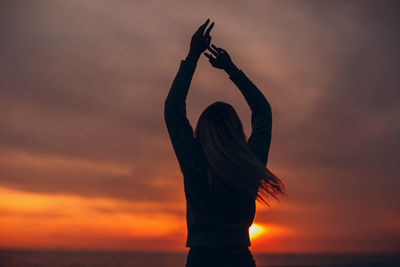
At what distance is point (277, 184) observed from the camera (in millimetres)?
2711

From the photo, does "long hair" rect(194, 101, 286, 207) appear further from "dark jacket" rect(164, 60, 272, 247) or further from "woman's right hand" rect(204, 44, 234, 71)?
"woman's right hand" rect(204, 44, 234, 71)

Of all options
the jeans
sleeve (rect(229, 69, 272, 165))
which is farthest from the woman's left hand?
the jeans

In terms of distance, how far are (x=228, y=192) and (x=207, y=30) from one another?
1.22 meters

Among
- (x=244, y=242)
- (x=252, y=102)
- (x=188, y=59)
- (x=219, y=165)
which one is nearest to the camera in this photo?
(x=219, y=165)

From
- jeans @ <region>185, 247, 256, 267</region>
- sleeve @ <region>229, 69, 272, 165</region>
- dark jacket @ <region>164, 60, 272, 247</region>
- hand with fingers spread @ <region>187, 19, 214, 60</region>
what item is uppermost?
hand with fingers spread @ <region>187, 19, 214, 60</region>

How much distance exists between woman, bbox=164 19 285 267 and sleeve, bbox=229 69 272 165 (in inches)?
8.9

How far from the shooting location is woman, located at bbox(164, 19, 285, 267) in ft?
8.65

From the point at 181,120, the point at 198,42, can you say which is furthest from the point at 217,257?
the point at 198,42

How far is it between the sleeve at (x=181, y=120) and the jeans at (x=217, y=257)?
0.52 meters

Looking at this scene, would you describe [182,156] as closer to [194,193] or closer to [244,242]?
[194,193]

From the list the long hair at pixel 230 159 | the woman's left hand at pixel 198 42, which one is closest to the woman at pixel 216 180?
the long hair at pixel 230 159

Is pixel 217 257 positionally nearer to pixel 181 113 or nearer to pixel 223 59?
pixel 181 113

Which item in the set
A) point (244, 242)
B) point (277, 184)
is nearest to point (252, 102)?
point (277, 184)

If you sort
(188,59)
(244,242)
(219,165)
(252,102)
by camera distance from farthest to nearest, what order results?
(252,102), (188,59), (244,242), (219,165)
